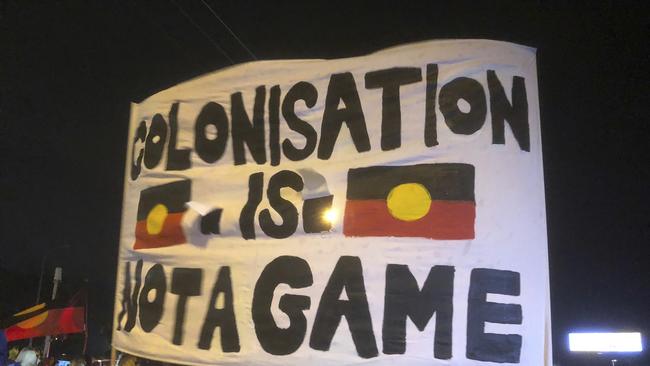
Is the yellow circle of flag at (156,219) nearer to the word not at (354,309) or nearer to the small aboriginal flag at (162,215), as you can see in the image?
the small aboriginal flag at (162,215)

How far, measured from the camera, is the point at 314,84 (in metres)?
3.06

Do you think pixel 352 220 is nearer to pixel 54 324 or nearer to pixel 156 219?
pixel 156 219

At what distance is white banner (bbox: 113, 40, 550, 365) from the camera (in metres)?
2.50

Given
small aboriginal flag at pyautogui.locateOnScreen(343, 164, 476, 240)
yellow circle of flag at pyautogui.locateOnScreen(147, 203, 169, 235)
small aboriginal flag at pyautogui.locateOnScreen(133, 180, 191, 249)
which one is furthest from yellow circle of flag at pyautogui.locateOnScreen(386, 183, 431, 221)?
yellow circle of flag at pyautogui.locateOnScreen(147, 203, 169, 235)

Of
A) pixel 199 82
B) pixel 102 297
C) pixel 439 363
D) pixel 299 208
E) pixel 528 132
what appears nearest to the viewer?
pixel 439 363

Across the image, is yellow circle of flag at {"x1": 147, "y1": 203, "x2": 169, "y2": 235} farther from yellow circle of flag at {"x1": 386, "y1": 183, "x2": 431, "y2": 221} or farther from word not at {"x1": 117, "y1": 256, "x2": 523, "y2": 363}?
yellow circle of flag at {"x1": 386, "y1": 183, "x2": 431, "y2": 221}

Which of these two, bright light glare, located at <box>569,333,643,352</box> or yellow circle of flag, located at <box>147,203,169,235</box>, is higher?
yellow circle of flag, located at <box>147,203,169,235</box>

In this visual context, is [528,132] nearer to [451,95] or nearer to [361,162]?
[451,95]

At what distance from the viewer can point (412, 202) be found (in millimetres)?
2703

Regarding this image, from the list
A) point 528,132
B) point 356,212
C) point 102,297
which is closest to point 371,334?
point 356,212

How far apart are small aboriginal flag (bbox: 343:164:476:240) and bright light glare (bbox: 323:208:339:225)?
0.18 ft

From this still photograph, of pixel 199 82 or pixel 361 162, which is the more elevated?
pixel 199 82

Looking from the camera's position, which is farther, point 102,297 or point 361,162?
point 102,297

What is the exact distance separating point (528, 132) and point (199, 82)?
1802 mm
